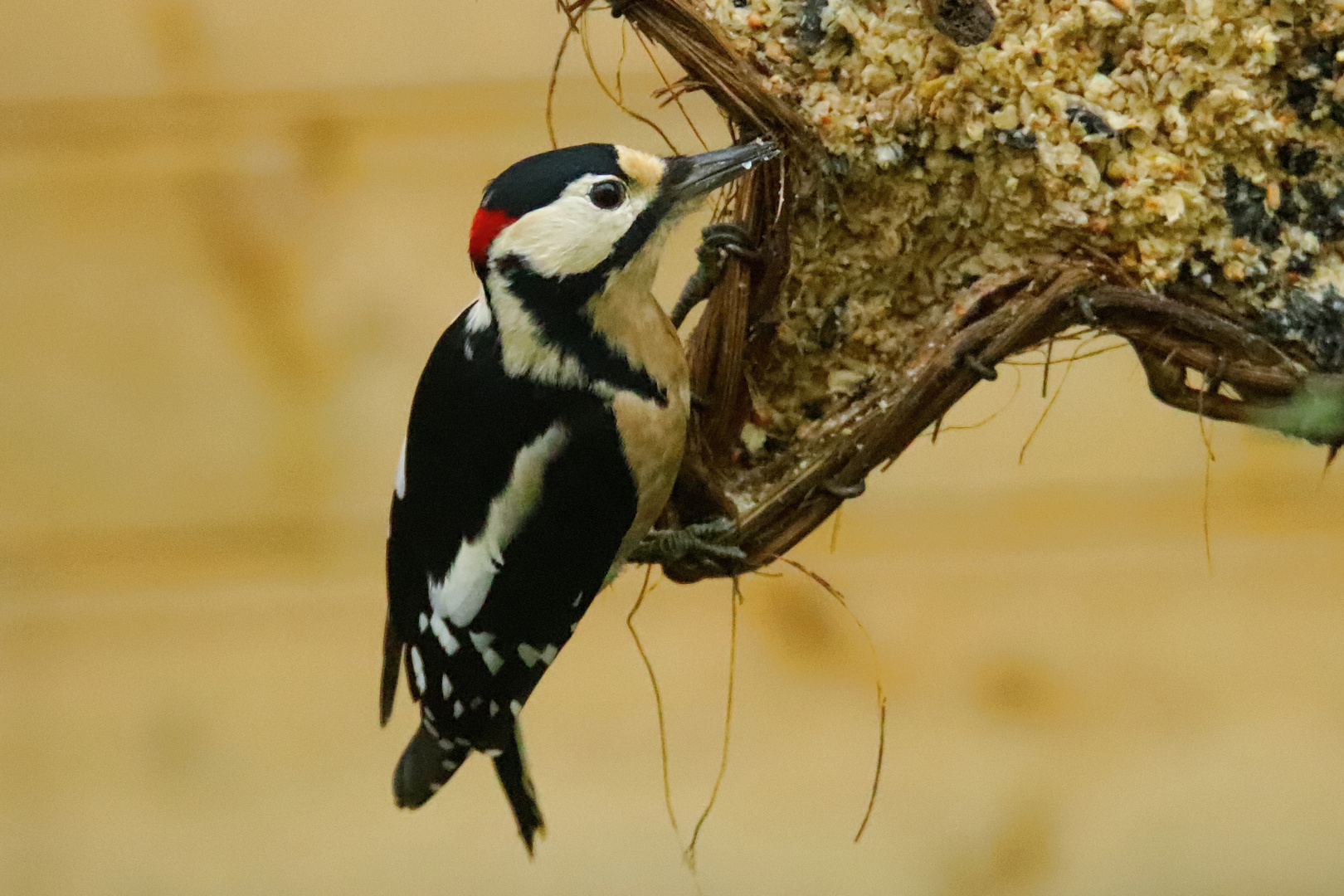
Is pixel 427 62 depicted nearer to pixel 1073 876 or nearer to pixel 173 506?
pixel 173 506

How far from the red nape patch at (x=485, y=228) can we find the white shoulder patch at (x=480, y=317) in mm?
55

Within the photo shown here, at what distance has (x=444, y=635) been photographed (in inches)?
36.0

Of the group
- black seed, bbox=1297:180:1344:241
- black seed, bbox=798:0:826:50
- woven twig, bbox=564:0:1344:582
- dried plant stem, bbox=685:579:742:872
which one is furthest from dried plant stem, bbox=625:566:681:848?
black seed, bbox=1297:180:1344:241

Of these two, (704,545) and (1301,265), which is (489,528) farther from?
(1301,265)

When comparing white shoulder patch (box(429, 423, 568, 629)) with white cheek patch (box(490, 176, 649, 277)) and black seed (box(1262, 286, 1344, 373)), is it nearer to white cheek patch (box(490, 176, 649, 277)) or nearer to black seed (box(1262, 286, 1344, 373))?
white cheek patch (box(490, 176, 649, 277))

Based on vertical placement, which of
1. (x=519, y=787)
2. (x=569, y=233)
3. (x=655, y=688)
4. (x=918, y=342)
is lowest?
(x=519, y=787)

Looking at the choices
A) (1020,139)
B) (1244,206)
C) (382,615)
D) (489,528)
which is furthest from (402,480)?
(382,615)

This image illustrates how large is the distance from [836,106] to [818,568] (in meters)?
0.90

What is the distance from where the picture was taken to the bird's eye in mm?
720

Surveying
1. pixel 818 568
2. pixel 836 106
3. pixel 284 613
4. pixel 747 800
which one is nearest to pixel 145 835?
pixel 284 613

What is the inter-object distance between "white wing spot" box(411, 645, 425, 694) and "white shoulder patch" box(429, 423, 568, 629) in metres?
0.06

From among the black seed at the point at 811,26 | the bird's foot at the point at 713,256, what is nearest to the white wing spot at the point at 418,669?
the bird's foot at the point at 713,256

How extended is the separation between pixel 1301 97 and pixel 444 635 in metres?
0.69

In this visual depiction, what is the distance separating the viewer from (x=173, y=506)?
5.32ft
